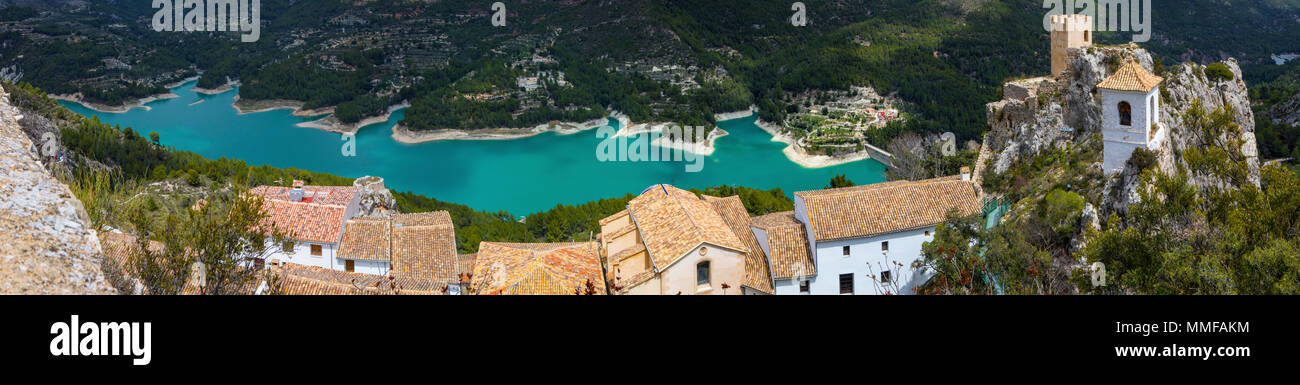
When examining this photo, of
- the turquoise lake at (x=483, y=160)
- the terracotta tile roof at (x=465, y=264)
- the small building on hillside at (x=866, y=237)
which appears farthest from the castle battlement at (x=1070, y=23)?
the turquoise lake at (x=483, y=160)

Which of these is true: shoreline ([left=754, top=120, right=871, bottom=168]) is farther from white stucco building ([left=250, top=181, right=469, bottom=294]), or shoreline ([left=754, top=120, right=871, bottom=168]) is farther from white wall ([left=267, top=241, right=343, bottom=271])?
white wall ([left=267, top=241, right=343, bottom=271])

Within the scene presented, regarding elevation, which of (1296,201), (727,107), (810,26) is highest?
(810,26)

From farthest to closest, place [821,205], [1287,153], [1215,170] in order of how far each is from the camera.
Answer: [1287,153] → [821,205] → [1215,170]

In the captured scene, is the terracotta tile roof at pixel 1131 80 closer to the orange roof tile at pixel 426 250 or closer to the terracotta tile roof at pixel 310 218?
the orange roof tile at pixel 426 250

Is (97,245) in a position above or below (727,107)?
below

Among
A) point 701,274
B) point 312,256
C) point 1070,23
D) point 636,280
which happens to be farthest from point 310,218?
point 1070,23

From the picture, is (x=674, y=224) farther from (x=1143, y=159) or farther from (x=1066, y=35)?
(x=1066, y=35)
